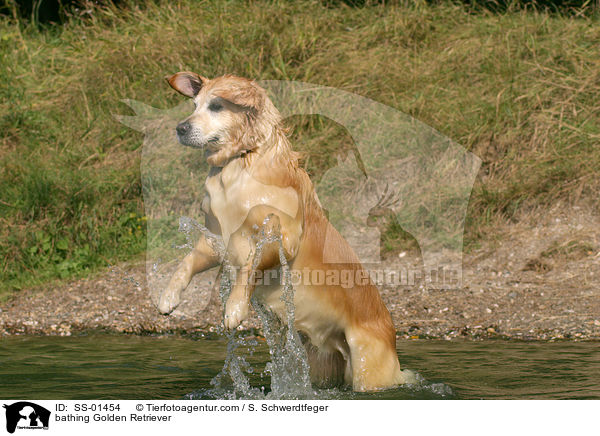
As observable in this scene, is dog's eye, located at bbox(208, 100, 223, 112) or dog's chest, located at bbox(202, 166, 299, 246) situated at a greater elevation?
dog's eye, located at bbox(208, 100, 223, 112)

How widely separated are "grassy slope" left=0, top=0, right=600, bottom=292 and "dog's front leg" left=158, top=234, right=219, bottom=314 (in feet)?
14.4

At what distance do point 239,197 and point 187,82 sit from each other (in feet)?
2.33

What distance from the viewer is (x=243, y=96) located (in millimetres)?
4027

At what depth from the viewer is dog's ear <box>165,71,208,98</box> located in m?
4.14

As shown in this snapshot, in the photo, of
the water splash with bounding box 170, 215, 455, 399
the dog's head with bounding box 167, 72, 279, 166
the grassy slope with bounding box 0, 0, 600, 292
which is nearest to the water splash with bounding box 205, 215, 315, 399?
the water splash with bounding box 170, 215, 455, 399

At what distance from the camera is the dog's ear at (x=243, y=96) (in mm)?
4020

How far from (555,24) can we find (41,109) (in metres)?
7.02

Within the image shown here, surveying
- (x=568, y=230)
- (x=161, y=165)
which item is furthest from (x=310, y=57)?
(x=568, y=230)

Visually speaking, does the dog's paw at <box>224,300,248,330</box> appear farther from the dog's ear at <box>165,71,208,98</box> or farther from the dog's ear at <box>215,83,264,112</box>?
the dog's ear at <box>165,71,208,98</box>

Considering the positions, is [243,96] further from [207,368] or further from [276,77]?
[276,77]

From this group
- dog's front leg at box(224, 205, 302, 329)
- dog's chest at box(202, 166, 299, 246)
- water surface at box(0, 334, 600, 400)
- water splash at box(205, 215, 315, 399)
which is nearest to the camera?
dog's front leg at box(224, 205, 302, 329)
